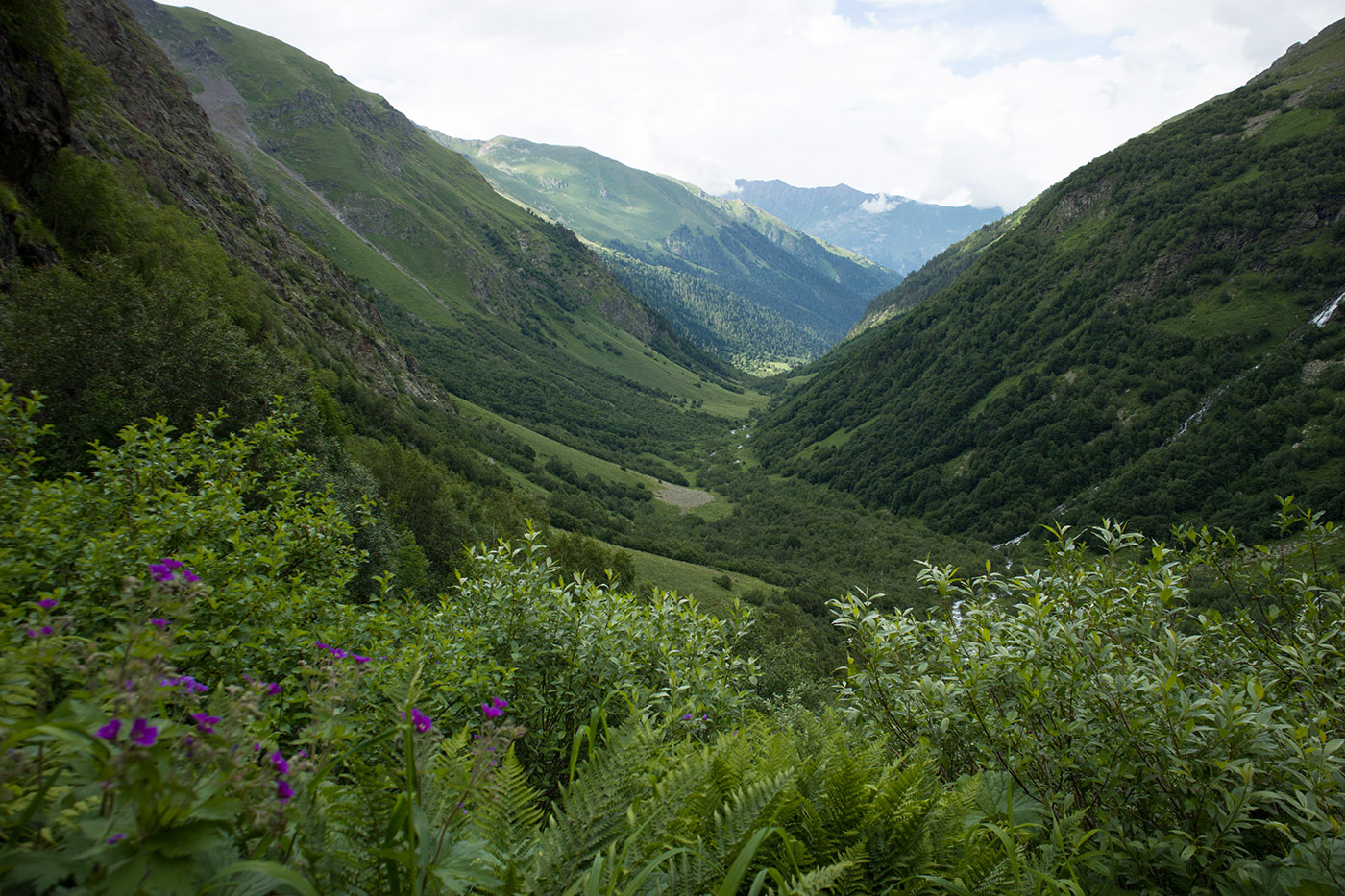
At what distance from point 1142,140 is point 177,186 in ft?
683

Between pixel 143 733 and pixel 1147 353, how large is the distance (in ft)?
507

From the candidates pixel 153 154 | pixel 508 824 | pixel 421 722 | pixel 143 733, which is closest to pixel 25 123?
pixel 421 722

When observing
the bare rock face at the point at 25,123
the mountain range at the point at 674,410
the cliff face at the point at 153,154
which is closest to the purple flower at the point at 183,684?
the mountain range at the point at 674,410

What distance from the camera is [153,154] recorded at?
5516 cm

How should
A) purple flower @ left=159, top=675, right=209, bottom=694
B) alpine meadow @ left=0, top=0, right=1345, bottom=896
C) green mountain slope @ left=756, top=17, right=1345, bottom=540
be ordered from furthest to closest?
green mountain slope @ left=756, top=17, right=1345, bottom=540 < alpine meadow @ left=0, top=0, right=1345, bottom=896 < purple flower @ left=159, top=675, right=209, bottom=694

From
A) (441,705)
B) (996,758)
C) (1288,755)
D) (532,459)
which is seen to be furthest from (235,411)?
(532,459)

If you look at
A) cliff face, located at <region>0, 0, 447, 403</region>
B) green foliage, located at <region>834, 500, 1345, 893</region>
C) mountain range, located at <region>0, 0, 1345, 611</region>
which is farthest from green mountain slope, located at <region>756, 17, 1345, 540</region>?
cliff face, located at <region>0, 0, 447, 403</region>

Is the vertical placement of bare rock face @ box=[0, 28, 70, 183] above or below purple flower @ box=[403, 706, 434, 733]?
above

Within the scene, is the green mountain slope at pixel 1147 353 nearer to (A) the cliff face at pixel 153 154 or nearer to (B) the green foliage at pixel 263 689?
(A) the cliff face at pixel 153 154

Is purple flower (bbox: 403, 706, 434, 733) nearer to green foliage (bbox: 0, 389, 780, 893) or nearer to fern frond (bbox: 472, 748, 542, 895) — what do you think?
green foliage (bbox: 0, 389, 780, 893)

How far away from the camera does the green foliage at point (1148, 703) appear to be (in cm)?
356

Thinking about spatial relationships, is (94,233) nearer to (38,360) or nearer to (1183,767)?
(38,360)

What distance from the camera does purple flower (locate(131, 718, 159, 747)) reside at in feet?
5.21

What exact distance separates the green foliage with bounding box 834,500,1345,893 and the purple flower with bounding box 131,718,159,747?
4.64 metres
